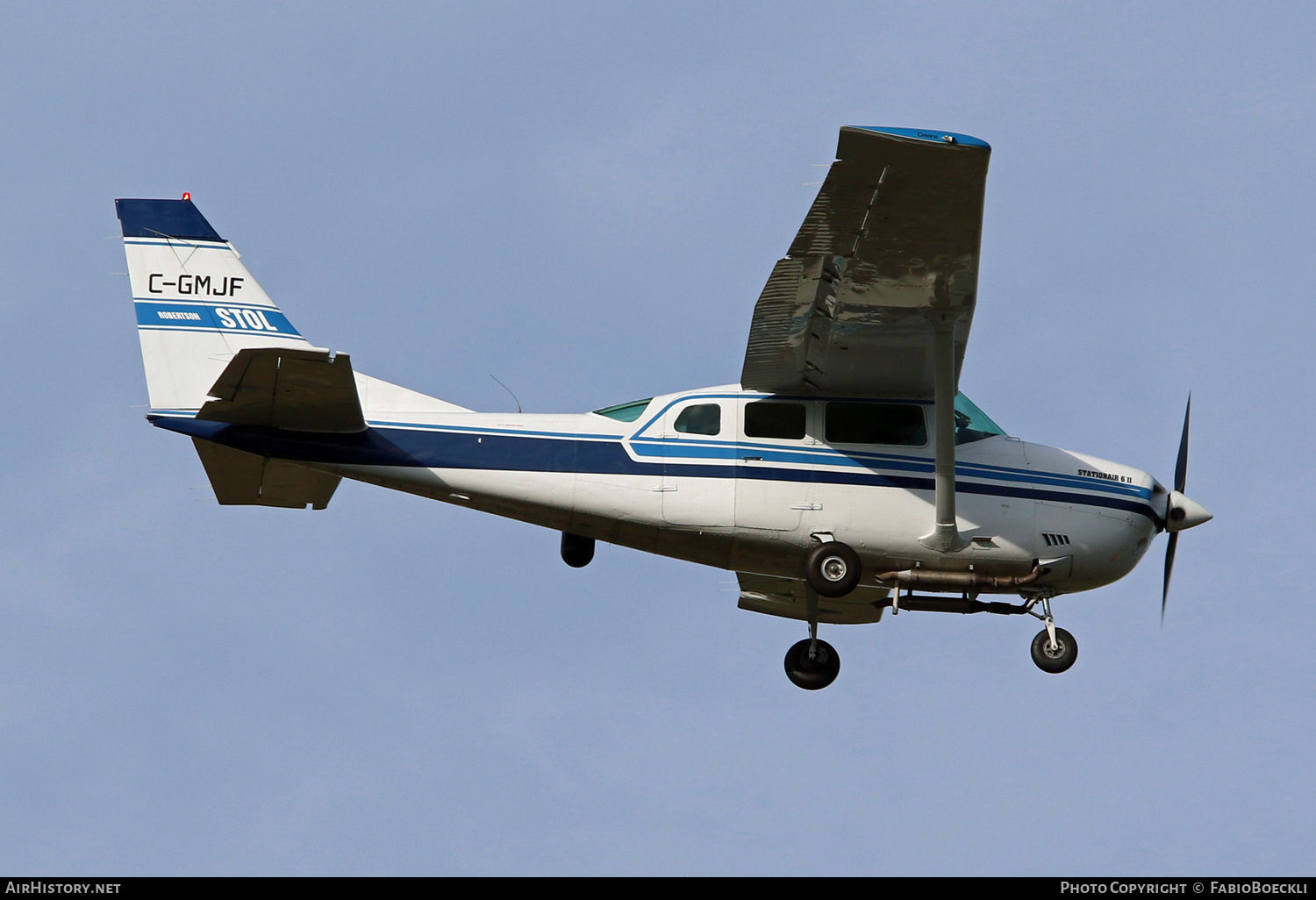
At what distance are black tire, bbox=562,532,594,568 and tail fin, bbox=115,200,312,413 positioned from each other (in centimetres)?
367

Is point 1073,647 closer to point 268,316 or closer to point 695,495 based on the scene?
point 695,495

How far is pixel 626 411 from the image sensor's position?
57.6 ft

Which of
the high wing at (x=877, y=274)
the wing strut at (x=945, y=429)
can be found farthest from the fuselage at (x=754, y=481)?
the high wing at (x=877, y=274)

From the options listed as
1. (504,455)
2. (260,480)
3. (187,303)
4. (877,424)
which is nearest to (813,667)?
(877,424)

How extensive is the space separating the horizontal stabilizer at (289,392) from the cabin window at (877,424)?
5.18 metres

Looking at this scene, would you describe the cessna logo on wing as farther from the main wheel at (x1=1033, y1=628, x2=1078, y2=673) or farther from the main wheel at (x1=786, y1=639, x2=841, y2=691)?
the main wheel at (x1=1033, y1=628, x2=1078, y2=673)

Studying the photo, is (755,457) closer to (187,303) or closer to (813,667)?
(813,667)

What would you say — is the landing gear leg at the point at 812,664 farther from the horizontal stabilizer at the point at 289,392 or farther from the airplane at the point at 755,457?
the horizontal stabilizer at the point at 289,392

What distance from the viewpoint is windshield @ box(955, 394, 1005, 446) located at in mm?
17688

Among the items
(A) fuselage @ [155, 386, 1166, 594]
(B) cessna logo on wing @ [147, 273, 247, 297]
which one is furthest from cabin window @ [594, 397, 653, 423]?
(B) cessna logo on wing @ [147, 273, 247, 297]

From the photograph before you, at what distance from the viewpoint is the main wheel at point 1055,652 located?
56.3ft

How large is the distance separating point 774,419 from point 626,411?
65.0 inches
